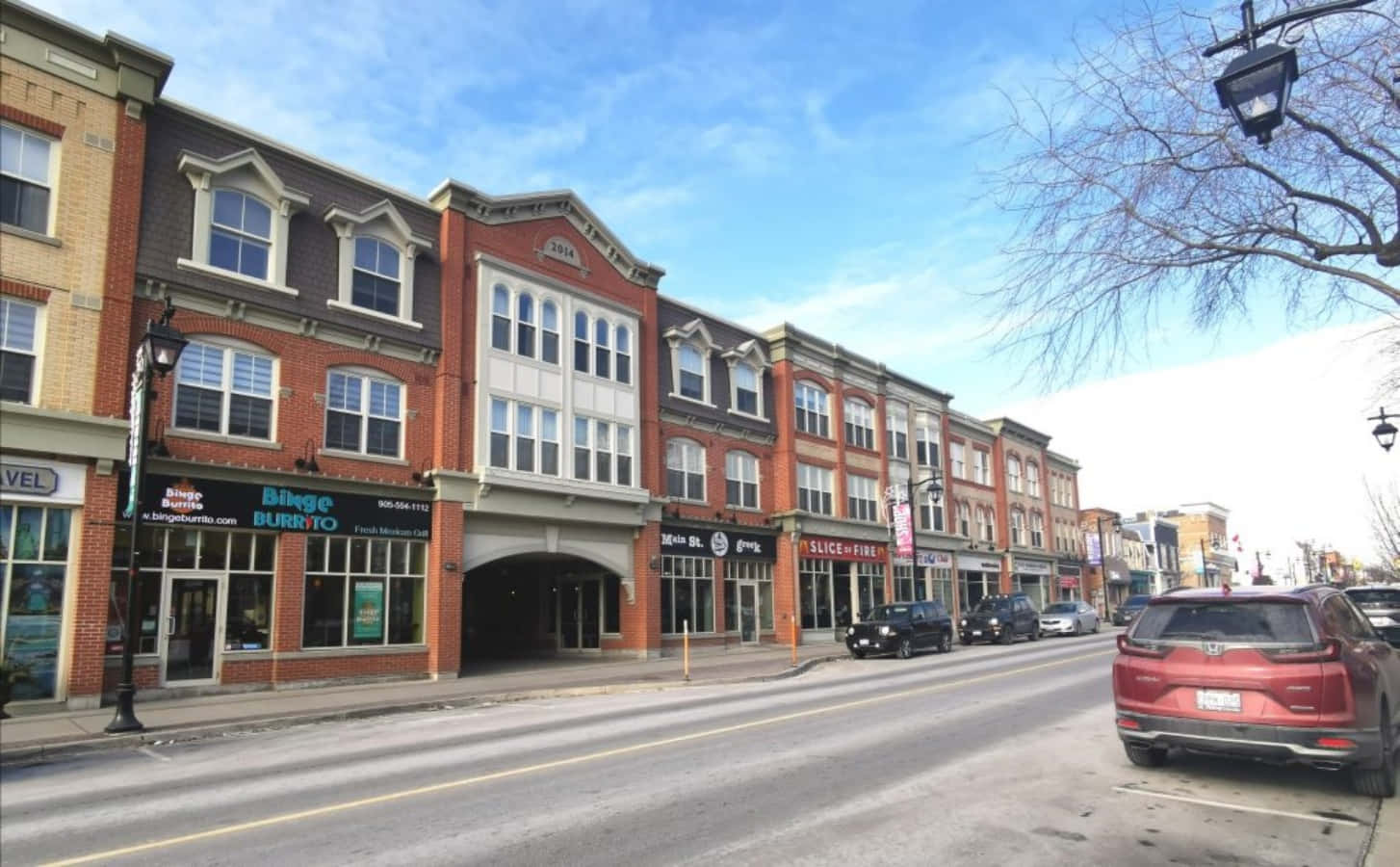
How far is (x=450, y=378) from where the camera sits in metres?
21.6

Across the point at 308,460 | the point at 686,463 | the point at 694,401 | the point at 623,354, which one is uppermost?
the point at 623,354

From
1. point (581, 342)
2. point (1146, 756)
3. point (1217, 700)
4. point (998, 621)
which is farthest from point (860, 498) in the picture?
point (1217, 700)

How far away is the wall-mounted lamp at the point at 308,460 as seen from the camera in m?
18.8

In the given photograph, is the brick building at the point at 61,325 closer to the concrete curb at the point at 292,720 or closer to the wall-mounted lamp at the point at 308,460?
the wall-mounted lamp at the point at 308,460

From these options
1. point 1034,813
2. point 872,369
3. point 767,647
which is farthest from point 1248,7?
point 872,369

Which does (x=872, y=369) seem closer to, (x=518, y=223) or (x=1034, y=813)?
Answer: (x=518, y=223)

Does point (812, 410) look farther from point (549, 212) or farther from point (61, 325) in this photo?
point (61, 325)

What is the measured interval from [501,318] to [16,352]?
1057 centimetres

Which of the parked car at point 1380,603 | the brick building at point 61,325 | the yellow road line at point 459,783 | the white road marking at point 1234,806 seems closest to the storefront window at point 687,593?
the yellow road line at point 459,783

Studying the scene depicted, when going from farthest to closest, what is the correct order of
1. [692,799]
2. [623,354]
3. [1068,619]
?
1. [1068,619]
2. [623,354]
3. [692,799]

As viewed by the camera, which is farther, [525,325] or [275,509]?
[525,325]

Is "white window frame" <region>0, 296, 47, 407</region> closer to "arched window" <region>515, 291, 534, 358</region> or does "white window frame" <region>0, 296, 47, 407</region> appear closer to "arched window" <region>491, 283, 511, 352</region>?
"arched window" <region>491, 283, 511, 352</region>

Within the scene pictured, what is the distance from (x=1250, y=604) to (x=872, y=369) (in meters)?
31.2

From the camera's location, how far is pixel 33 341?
15383mm
